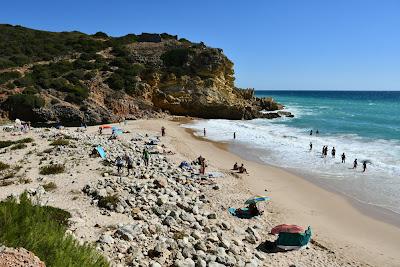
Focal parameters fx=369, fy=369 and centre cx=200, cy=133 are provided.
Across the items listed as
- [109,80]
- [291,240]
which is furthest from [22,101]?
[291,240]

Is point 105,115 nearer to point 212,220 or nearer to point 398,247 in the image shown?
point 212,220

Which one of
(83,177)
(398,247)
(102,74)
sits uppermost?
(102,74)

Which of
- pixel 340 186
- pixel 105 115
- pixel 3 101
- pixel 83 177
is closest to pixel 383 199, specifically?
pixel 340 186

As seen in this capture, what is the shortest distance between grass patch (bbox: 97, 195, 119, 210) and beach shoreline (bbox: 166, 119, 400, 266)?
7074 millimetres

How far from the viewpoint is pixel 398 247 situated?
44.6ft

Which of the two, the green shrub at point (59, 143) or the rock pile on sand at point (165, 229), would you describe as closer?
the rock pile on sand at point (165, 229)

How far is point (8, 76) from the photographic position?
4228 centimetres

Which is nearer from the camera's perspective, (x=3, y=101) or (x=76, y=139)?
(x=76, y=139)

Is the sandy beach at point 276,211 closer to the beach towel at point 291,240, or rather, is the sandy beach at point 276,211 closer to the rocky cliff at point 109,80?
the beach towel at point 291,240

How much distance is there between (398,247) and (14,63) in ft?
158

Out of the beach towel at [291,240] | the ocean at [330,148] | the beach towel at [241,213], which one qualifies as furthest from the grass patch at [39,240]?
the ocean at [330,148]

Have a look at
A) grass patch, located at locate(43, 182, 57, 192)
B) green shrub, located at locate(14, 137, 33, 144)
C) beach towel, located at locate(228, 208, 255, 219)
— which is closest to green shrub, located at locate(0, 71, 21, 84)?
green shrub, located at locate(14, 137, 33, 144)

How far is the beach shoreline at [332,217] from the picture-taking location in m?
13.1

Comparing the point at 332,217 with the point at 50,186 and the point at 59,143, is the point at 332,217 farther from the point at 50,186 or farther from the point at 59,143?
the point at 59,143
